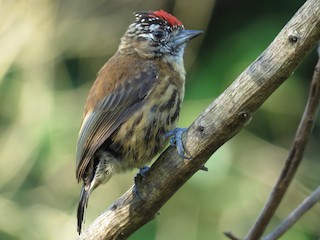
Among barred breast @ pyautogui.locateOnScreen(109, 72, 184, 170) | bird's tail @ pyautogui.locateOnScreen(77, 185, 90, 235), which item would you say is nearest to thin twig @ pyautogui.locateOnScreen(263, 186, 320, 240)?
barred breast @ pyautogui.locateOnScreen(109, 72, 184, 170)

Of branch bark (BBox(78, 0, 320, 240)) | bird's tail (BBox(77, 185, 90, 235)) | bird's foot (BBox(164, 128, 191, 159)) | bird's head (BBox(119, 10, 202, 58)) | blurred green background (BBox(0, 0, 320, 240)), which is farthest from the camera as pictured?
blurred green background (BBox(0, 0, 320, 240))

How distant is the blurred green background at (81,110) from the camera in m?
4.07

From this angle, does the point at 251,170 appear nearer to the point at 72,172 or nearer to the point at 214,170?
the point at 214,170

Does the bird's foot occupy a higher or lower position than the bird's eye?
higher

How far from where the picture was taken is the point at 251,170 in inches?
163

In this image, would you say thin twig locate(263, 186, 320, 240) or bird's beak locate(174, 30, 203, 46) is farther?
bird's beak locate(174, 30, 203, 46)

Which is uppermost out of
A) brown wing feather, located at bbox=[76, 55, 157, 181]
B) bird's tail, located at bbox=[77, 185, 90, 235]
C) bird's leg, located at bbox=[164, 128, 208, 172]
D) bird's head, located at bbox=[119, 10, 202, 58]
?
bird's leg, located at bbox=[164, 128, 208, 172]

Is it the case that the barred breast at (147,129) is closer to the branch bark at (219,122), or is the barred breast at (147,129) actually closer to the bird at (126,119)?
the bird at (126,119)

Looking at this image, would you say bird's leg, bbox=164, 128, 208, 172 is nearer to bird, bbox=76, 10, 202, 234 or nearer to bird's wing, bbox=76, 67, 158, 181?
bird, bbox=76, 10, 202, 234

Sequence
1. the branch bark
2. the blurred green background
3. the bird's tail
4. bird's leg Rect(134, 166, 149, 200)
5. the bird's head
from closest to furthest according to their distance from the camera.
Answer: the branch bark < bird's leg Rect(134, 166, 149, 200) < the bird's tail < the bird's head < the blurred green background

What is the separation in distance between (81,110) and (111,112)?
1.55 m

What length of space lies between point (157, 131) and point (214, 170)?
1.20m

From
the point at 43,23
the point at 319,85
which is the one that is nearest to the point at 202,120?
the point at 319,85

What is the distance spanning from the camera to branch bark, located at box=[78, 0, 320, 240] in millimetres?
2113
